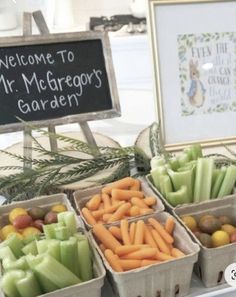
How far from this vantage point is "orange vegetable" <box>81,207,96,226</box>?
0.66 meters

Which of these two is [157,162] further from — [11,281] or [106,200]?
[11,281]

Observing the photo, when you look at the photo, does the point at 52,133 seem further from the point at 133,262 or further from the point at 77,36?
the point at 133,262

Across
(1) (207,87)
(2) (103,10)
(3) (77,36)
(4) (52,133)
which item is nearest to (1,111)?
(4) (52,133)

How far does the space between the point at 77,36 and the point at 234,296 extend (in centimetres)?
53

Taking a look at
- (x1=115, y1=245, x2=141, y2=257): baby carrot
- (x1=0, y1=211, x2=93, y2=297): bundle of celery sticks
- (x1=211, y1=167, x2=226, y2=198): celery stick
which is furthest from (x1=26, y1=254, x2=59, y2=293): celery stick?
(x1=211, y1=167, x2=226, y2=198): celery stick

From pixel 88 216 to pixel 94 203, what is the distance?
37 millimetres

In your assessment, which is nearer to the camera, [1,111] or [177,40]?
[1,111]

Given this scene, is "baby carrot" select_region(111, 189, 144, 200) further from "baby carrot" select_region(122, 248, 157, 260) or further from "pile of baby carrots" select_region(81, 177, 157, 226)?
"baby carrot" select_region(122, 248, 157, 260)

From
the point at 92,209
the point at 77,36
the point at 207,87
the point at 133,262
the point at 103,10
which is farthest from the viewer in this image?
the point at 103,10

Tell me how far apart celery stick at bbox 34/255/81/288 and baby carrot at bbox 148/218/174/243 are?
0.15 m

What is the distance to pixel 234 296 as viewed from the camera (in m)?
0.61

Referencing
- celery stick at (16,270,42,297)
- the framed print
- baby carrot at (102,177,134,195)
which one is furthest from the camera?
the framed print

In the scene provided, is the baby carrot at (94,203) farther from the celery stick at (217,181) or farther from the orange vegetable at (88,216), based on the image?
the celery stick at (217,181)

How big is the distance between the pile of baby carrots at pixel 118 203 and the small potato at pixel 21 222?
88 mm
